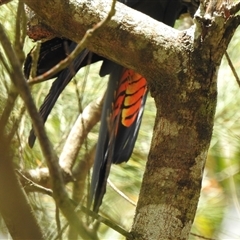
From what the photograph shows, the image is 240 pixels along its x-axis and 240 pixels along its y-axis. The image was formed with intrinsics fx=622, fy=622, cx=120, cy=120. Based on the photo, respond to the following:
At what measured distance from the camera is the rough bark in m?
0.98

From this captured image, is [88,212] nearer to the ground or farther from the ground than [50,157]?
nearer to the ground

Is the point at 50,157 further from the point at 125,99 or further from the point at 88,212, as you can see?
the point at 125,99

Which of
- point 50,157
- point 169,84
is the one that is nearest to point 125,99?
point 169,84

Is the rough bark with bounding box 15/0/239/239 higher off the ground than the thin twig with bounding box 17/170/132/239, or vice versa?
the rough bark with bounding box 15/0/239/239

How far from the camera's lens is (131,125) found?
5.24 feet

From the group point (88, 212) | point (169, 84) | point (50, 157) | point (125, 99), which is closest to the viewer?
point (50, 157)

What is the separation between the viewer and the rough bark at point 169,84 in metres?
0.98

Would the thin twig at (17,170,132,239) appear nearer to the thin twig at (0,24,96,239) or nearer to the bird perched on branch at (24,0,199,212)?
the thin twig at (0,24,96,239)

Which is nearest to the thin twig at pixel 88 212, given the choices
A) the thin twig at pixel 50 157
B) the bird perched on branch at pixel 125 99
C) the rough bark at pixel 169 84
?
the rough bark at pixel 169 84

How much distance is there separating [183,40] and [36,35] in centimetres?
39

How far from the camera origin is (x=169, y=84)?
1.03 metres

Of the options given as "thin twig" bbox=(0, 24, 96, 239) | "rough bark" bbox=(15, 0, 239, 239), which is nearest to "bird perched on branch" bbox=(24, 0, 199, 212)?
"rough bark" bbox=(15, 0, 239, 239)

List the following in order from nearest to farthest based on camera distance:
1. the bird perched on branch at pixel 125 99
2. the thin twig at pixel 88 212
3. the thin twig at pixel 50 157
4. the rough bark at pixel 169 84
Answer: the thin twig at pixel 50 157 → the thin twig at pixel 88 212 → the rough bark at pixel 169 84 → the bird perched on branch at pixel 125 99

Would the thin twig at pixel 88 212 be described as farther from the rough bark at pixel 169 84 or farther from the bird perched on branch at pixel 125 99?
the bird perched on branch at pixel 125 99
